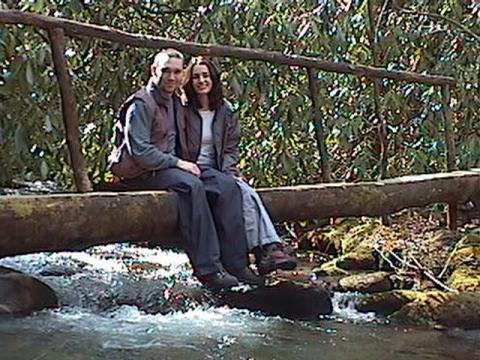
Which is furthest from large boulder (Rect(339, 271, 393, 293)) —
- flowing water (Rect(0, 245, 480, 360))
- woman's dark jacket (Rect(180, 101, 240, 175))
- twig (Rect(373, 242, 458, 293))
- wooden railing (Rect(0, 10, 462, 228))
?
woman's dark jacket (Rect(180, 101, 240, 175))

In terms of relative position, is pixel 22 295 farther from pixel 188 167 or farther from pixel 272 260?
pixel 272 260

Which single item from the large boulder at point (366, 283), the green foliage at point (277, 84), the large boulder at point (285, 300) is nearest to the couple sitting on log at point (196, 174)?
the green foliage at point (277, 84)

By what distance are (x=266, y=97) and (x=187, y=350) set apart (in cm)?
188

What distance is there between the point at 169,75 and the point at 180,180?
1.54 feet

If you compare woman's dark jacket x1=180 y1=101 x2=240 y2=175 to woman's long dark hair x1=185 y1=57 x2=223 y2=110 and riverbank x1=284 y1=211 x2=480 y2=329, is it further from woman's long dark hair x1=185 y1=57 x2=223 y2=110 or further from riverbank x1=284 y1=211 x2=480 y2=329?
riverbank x1=284 y1=211 x2=480 y2=329

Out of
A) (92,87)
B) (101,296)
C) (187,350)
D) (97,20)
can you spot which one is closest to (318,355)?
(187,350)

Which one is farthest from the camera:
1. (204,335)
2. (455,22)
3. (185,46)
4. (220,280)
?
A: (455,22)

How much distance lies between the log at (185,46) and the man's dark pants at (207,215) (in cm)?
59

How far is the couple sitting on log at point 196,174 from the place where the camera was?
127 inches

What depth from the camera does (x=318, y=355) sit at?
3.88 meters

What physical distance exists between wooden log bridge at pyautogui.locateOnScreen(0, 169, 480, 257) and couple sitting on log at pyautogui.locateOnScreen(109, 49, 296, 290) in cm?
12

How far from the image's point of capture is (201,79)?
3602mm

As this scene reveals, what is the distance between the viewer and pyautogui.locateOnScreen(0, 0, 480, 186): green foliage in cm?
409


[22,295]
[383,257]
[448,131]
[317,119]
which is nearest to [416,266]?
[383,257]
